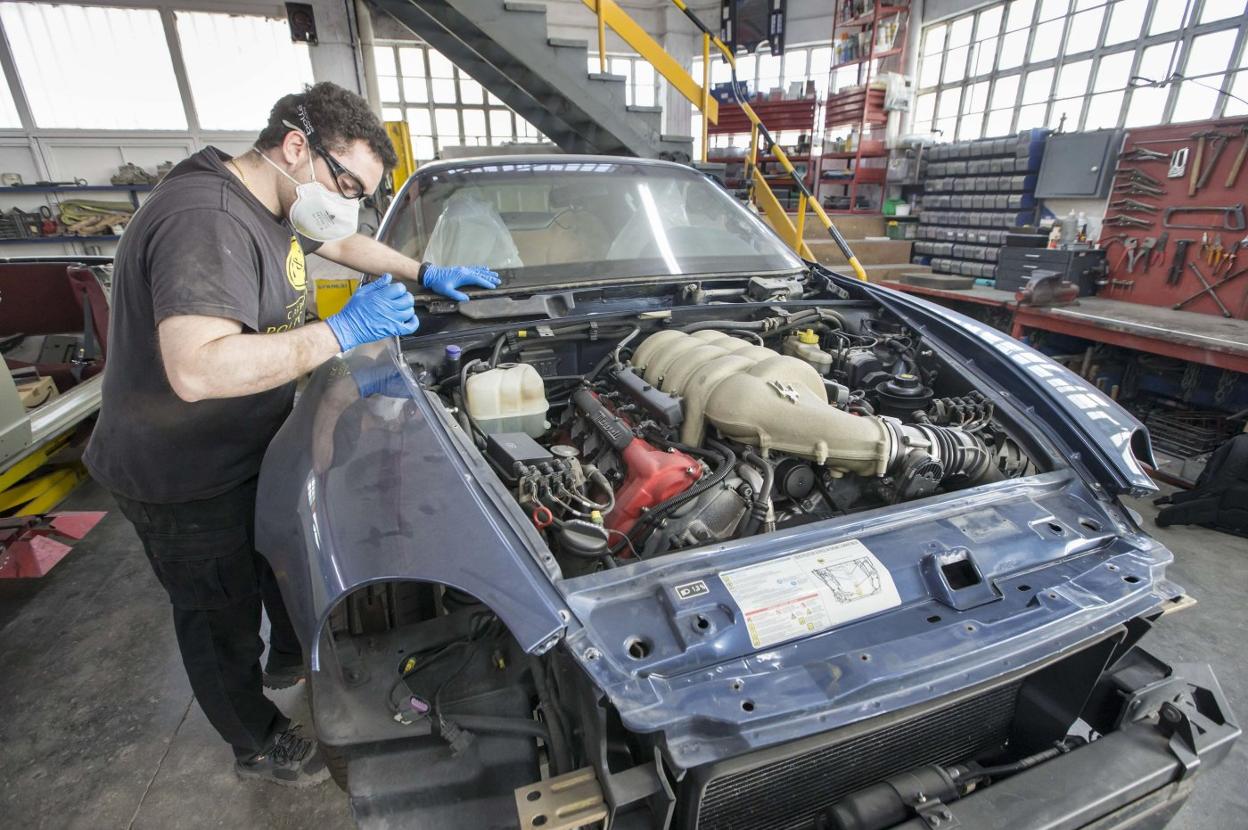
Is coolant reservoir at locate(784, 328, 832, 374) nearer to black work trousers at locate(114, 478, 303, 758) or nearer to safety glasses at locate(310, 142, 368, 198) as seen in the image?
safety glasses at locate(310, 142, 368, 198)

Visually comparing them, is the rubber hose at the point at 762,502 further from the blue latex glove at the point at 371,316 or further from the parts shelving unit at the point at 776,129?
the parts shelving unit at the point at 776,129

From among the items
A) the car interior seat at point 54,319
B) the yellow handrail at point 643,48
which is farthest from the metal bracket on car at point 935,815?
the yellow handrail at point 643,48

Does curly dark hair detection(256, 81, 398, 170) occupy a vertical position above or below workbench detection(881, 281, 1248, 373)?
above

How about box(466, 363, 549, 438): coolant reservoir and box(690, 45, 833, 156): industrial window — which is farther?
→ box(690, 45, 833, 156): industrial window

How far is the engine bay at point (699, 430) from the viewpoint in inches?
51.8

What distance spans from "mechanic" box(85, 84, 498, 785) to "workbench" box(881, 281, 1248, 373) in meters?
3.87

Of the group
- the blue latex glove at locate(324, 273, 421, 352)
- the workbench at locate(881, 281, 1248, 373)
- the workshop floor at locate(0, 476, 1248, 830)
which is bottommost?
the workshop floor at locate(0, 476, 1248, 830)

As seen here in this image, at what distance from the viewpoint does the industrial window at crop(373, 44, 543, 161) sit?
11.1 metres

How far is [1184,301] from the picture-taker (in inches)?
163

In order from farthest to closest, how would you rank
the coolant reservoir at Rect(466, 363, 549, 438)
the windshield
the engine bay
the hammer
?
1. the hammer
2. the windshield
3. the coolant reservoir at Rect(466, 363, 549, 438)
4. the engine bay

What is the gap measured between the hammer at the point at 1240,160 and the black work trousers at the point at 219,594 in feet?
18.1

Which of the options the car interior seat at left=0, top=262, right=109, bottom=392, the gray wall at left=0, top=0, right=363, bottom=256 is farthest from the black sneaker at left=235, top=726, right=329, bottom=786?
the gray wall at left=0, top=0, right=363, bottom=256

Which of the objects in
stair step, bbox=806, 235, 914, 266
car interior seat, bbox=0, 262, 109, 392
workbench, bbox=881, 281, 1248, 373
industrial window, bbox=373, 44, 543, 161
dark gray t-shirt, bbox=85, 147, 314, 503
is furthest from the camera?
industrial window, bbox=373, 44, 543, 161

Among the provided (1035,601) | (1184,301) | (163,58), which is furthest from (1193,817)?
(163,58)
